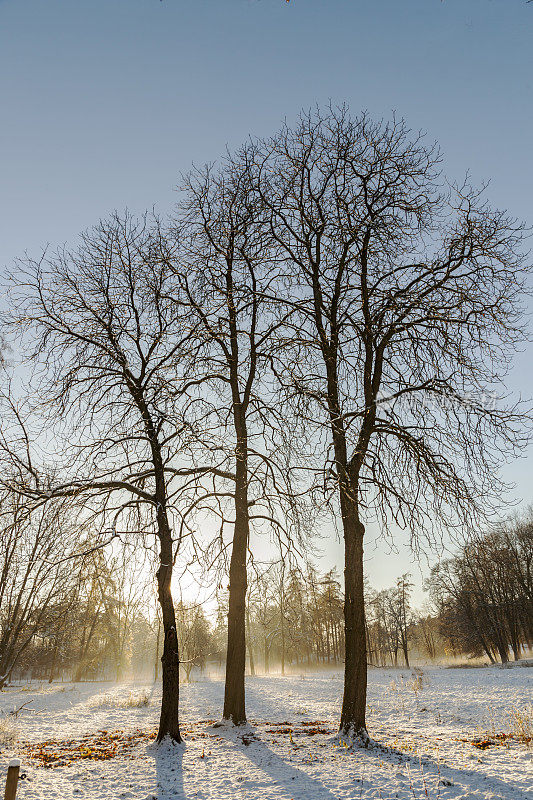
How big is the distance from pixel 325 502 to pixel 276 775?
4.07m

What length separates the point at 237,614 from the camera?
34.2 feet

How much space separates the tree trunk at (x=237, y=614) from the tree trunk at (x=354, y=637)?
2.63 m

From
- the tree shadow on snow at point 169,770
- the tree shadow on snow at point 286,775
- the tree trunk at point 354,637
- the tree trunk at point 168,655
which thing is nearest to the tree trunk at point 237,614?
the tree trunk at point 168,655

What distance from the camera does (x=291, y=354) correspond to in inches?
443

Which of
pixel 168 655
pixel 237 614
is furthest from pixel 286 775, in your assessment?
pixel 237 614

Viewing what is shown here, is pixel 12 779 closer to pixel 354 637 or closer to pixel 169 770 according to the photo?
pixel 169 770

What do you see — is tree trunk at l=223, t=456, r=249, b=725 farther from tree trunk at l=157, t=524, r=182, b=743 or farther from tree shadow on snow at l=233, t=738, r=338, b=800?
tree shadow on snow at l=233, t=738, r=338, b=800

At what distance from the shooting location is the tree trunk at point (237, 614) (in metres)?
10.2

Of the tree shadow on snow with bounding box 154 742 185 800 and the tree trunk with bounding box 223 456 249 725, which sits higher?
the tree trunk with bounding box 223 456 249 725

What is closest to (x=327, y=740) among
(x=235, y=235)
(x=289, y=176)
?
(x=235, y=235)

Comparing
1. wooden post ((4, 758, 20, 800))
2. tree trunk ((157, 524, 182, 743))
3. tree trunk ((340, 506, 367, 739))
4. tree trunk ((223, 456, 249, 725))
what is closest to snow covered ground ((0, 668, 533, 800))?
tree trunk ((157, 524, 182, 743))

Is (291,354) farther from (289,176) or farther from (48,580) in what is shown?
(48,580)

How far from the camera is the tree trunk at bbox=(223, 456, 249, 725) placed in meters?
10.2

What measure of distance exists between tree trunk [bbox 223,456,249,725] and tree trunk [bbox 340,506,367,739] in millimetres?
2633
